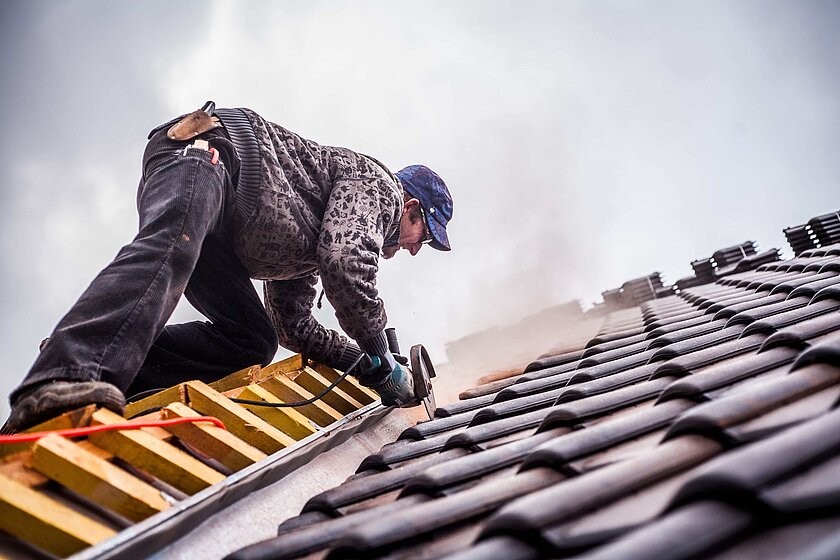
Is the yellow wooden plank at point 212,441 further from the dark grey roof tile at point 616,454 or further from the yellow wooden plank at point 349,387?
the yellow wooden plank at point 349,387

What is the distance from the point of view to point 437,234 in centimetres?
373

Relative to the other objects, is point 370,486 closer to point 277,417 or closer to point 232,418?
point 232,418

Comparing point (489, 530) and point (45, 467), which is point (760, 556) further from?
point (45, 467)

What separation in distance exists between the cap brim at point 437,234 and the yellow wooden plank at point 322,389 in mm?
1173

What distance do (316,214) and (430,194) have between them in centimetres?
89

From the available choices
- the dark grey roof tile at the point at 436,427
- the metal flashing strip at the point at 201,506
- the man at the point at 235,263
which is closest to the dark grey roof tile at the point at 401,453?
the dark grey roof tile at the point at 436,427

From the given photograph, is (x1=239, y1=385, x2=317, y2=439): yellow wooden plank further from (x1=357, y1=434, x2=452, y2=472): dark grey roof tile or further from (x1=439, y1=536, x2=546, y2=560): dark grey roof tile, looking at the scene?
(x1=439, y1=536, x2=546, y2=560): dark grey roof tile

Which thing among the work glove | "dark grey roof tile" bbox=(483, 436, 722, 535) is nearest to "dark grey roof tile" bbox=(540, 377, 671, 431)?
"dark grey roof tile" bbox=(483, 436, 722, 535)

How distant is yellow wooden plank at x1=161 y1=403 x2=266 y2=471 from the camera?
1.72 metres

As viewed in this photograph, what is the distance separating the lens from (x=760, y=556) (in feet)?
2.19

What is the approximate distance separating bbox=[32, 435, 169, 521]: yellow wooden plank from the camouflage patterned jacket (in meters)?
1.52

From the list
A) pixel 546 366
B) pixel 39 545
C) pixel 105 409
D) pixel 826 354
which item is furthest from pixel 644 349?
pixel 39 545

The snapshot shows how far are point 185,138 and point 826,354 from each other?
2272 millimetres

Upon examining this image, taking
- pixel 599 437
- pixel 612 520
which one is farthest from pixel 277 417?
pixel 612 520
